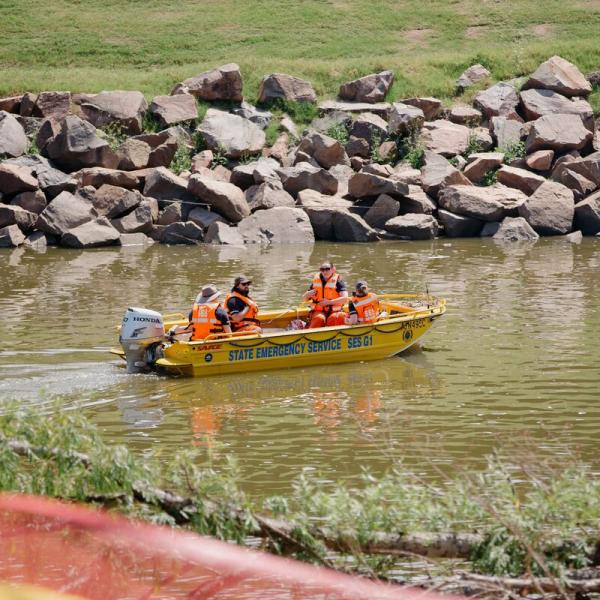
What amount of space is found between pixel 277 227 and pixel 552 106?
11.5 meters

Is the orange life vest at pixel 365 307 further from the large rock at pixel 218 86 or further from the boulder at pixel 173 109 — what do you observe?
the large rock at pixel 218 86

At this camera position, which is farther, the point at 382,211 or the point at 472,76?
the point at 472,76

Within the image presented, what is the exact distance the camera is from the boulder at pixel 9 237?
33438 millimetres

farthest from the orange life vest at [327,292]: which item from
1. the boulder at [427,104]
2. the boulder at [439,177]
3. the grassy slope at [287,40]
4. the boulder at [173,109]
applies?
the grassy slope at [287,40]

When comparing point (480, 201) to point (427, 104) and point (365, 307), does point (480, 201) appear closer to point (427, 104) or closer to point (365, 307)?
point (427, 104)

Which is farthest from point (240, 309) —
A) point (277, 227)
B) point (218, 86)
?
point (218, 86)

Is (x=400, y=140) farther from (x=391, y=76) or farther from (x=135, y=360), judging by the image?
(x=135, y=360)

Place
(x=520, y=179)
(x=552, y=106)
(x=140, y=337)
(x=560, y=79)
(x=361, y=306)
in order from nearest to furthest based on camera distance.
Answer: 1. (x=140, y=337)
2. (x=361, y=306)
3. (x=520, y=179)
4. (x=552, y=106)
5. (x=560, y=79)

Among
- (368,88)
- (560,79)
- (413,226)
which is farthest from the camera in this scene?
(368,88)

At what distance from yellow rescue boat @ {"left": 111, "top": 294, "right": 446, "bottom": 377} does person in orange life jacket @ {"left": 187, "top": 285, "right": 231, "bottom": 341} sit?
0.19 meters

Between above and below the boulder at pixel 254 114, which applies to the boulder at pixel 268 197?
below

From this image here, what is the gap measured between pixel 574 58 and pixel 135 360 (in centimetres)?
3119

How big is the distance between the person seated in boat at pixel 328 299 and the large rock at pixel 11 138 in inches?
760

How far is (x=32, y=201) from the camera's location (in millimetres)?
34312
